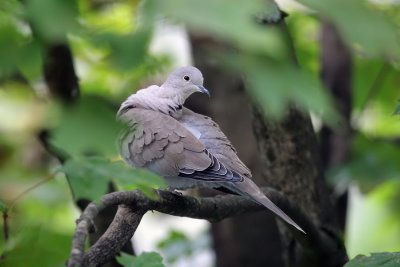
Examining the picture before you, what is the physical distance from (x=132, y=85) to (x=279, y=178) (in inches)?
37.9

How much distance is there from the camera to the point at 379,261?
7.89 feet

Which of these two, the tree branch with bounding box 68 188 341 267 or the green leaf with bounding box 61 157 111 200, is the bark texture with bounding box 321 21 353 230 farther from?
the green leaf with bounding box 61 157 111 200

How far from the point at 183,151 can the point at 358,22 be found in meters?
1.74

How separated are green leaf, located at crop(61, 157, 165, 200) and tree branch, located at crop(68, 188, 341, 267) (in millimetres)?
51

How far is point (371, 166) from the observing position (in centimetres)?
433

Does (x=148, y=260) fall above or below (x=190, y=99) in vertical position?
above

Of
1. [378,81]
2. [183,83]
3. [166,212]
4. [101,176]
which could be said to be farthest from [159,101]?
[378,81]

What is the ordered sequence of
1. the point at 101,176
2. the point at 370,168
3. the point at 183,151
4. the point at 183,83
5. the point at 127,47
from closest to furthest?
the point at 127,47
the point at 101,176
the point at 183,151
the point at 183,83
the point at 370,168

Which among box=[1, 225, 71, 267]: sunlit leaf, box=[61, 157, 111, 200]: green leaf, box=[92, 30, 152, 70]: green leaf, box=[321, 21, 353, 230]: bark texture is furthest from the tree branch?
box=[321, 21, 353, 230]: bark texture

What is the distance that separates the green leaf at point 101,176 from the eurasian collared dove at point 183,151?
536 millimetres

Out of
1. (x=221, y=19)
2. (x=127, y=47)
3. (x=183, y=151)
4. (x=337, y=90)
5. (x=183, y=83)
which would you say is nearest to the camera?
(x=221, y=19)

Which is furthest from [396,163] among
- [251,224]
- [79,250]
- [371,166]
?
[79,250]

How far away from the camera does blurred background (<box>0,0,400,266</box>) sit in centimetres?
98

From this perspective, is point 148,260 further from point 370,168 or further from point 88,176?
point 370,168
